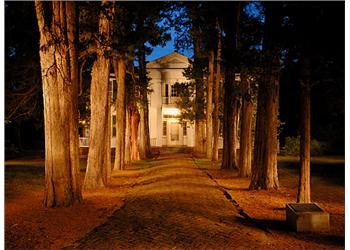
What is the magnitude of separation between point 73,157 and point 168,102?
3481 cm

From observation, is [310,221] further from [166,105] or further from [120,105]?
[166,105]

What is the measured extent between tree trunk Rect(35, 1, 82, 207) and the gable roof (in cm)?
3430

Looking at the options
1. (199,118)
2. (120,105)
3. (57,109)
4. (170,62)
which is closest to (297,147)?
(199,118)

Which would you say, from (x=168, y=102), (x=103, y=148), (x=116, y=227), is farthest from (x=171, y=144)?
(x=116, y=227)

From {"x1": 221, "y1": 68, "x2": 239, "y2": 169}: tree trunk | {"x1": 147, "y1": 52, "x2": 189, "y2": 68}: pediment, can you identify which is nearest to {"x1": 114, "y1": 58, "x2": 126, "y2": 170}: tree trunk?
{"x1": 221, "y1": 68, "x2": 239, "y2": 169}: tree trunk

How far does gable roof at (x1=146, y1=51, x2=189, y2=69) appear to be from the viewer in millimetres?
48094

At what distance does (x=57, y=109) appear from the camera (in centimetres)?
1305

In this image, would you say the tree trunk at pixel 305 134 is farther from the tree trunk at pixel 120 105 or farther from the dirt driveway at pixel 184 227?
the tree trunk at pixel 120 105

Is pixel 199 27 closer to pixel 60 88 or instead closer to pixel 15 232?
pixel 60 88

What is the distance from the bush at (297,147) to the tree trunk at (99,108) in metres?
26.1

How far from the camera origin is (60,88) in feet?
→ 43.5

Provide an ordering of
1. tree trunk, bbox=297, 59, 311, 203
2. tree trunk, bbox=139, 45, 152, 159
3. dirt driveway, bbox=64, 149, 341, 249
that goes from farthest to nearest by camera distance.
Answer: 1. tree trunk, bbox=139, 45, 152, 159
2. tree trunk, bbox=297, 59, 311, 203
3. dirt driveway, bbox=64, 149, 341, 249

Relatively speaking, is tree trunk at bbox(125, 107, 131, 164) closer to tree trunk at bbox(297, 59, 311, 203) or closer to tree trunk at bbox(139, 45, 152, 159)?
tree trunk at bbox(139, 45, 152, 159)

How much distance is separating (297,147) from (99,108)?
26.8m
